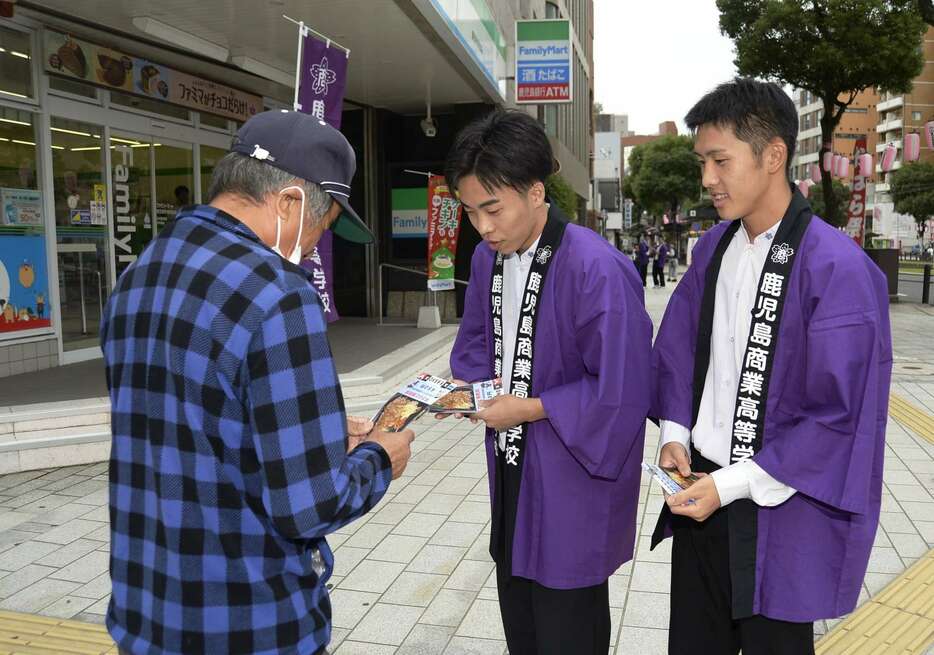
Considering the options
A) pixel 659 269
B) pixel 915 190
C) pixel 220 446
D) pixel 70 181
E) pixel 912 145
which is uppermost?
pixel 915 190

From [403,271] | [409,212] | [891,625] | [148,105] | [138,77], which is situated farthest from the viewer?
[403,271]

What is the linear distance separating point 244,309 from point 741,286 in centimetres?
135

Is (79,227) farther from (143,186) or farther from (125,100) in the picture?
(125,100)

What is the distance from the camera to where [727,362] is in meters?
2.12

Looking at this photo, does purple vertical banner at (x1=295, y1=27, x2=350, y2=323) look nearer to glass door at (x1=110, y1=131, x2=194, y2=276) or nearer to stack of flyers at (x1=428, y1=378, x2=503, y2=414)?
glass door at (x1=110, y1=131, x2=194, y2=276)

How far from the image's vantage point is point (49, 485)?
5.50 meters

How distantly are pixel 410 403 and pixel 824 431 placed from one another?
3.35 feet

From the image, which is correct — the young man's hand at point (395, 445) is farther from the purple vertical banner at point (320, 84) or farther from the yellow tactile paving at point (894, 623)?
the purple vertical banner at point (320, 84)

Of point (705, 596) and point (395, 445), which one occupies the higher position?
point (395, 445)

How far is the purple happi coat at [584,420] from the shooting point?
212cm

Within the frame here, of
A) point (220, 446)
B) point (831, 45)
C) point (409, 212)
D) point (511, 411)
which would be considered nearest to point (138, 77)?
point (409, 212)

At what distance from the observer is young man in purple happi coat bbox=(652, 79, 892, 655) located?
1840 millimetres

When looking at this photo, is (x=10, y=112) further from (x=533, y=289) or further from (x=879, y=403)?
(x=879, y=403)

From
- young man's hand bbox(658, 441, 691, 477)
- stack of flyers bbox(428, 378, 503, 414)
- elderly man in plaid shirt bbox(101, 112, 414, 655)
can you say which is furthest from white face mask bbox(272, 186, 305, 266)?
young man's hand bbox(658, 441, 691, 477)
